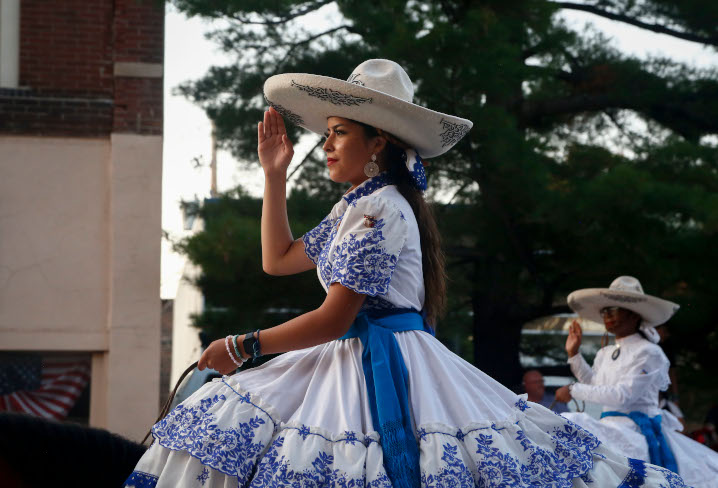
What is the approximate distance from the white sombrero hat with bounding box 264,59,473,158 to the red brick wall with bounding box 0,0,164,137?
7.53 metres

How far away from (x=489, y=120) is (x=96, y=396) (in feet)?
16.1

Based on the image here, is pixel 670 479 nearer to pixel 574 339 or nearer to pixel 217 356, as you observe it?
pixel 217 356

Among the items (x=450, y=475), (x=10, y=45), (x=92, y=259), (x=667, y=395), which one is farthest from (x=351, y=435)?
(x=10, y=45)

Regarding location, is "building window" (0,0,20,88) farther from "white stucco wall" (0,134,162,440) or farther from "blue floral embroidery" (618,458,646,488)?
"blue floral embroidery" (618,458,646,488)

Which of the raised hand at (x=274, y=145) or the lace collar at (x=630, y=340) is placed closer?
the raised hand at (x=274, y=145)

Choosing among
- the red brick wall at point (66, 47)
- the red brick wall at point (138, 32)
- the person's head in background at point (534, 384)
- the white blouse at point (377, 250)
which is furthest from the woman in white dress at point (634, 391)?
the red brick wall at point (66, 47)

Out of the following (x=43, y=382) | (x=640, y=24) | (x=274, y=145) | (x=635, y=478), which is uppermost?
(x=640, y=24)

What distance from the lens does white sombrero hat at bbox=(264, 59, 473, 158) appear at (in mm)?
2836

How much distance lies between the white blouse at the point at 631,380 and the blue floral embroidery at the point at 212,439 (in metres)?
3.59

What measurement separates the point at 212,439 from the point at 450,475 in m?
0.59

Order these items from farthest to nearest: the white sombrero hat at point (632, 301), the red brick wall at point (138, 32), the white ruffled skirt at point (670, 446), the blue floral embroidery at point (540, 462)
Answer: the red brick wall at point (138, 32), the white sombrero hat at point (632, 301), the white ruffled skirt at point (670, 446), the blue floral embroidery at point (540, 462)

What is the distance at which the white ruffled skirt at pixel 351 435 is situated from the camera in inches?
95.7

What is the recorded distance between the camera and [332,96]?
9.48 ft

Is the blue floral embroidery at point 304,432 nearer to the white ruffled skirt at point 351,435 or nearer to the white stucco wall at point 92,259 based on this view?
the white ruffled skirt at point 351,435
